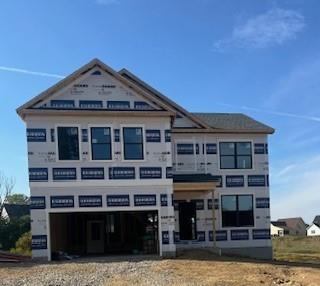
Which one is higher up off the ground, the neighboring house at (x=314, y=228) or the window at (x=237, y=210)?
the window at (x=237, y=210)

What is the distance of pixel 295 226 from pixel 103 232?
377ft

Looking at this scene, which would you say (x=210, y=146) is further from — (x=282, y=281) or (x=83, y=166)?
(x=282, y=281)

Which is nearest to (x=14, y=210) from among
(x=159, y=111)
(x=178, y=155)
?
(x=178, y=155)

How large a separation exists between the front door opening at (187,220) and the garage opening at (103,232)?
195 cm

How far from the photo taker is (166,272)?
63.9 feet

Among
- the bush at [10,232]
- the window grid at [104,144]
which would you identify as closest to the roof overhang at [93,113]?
the window grid at [104,144]

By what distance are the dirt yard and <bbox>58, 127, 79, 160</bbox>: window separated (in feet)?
15.5

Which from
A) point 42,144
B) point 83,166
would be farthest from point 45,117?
point 83,166

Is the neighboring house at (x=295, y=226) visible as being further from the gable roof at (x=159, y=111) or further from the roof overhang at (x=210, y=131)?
the roof overhang at (x=210, y=131)

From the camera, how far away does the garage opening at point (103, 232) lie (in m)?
29.4

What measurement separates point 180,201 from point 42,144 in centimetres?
921

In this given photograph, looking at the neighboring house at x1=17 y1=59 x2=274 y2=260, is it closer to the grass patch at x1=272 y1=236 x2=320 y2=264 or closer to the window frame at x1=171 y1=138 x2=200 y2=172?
the window frame at x1=171 y1=138 x2=200 y2=172

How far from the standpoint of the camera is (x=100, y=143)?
80.0ft

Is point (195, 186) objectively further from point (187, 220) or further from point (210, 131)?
point (210, 131)
